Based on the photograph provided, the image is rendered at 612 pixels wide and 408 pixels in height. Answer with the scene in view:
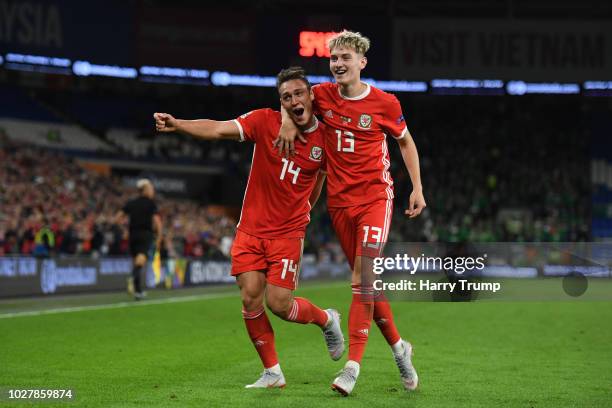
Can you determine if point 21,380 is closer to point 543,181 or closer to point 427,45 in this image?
point 427,45

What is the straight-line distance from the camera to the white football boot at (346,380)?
21.0 ft

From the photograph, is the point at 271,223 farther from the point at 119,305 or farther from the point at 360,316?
the point at 119,305

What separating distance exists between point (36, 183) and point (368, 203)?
970 inches

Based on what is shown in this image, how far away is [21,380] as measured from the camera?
7.12 m

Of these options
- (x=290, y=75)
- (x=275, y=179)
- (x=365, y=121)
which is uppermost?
(x=290, y=75)

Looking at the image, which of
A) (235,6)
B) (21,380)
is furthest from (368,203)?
(235,6)

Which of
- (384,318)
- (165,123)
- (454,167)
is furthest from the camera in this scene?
(454,167)

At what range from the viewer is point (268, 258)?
7.04m

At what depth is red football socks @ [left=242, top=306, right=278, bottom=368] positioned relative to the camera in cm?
712

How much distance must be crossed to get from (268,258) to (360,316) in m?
0.81

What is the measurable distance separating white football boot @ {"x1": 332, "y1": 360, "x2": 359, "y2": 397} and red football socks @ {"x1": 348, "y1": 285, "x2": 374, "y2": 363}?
232 millimetres

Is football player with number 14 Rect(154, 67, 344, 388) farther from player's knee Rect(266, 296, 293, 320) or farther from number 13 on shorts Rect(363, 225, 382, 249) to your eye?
number 13 on shorts Rect(363, 225, 382, 249)

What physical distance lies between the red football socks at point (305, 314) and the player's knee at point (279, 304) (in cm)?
6

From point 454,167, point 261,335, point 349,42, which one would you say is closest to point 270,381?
point 261,335
